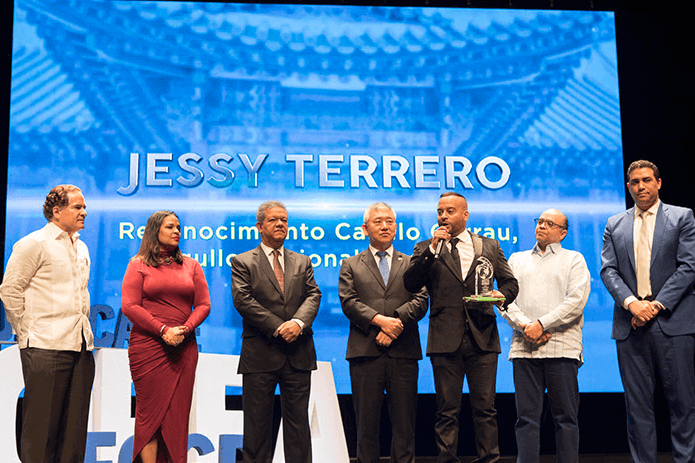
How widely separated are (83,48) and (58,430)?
324 cm

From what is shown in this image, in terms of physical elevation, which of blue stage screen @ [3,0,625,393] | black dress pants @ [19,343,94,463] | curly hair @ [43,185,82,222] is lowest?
black dress pants @ [19,343,94,463]

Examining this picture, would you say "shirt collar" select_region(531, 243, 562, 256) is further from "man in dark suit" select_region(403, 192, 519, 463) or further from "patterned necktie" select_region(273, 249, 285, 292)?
"patterned necktie" select_region(273, 249, 285, 292)

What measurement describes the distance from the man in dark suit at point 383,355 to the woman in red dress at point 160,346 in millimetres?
899

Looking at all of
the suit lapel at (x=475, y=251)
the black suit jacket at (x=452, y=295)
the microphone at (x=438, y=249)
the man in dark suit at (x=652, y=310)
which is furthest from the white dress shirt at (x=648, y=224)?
the microphone at (x=438, y=249)

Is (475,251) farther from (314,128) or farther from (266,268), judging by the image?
(314,128)

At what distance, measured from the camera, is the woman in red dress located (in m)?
3.65

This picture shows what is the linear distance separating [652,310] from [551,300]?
65 centimetres

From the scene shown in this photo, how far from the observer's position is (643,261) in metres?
3.90

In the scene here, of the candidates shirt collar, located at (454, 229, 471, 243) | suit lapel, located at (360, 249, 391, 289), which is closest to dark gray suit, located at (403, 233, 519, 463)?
shirt collar, located at (454, 229, 471, 243)

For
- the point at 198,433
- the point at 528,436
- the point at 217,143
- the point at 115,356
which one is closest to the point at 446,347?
the point at 528,436

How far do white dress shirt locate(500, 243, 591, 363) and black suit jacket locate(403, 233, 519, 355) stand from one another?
0.38 meters

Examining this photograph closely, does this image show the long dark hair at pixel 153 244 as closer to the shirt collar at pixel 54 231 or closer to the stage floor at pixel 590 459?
the shirt collar at pixel 54 231

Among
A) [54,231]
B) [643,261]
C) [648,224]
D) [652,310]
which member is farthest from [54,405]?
[648,224]

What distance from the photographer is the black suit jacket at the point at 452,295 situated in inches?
148
